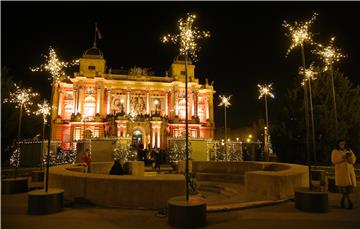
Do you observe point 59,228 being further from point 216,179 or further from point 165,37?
point 216,179

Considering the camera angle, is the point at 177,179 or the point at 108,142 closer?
the point at 177,179

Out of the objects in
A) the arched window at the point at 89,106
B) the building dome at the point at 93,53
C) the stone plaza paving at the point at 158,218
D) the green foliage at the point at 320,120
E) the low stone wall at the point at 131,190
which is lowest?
the stone plaza paving at the point at 158,218

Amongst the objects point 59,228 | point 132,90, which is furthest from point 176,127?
point 59,228

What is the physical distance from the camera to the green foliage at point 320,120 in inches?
1058

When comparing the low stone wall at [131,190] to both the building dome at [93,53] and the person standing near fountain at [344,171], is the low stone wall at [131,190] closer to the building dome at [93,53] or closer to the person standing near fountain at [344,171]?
the person standing near fountain at [344,171]

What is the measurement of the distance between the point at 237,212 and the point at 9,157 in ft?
91.7

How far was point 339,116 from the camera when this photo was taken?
28.1 meters

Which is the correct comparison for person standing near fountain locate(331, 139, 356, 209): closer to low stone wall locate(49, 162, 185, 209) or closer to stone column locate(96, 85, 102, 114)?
low stone wall locate(49, 162, 185, 209)

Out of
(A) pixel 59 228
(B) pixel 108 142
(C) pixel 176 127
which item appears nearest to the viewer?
(A) pixel 59 228

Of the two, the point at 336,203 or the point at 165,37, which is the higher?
the point at 165,37

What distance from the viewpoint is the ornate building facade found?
162 ft

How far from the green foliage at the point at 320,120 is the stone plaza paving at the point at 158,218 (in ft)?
63.0

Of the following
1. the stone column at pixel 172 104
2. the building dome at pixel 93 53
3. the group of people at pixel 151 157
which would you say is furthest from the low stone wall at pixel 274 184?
the building dome at pixel 93 53

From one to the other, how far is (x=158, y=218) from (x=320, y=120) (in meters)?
23.9
